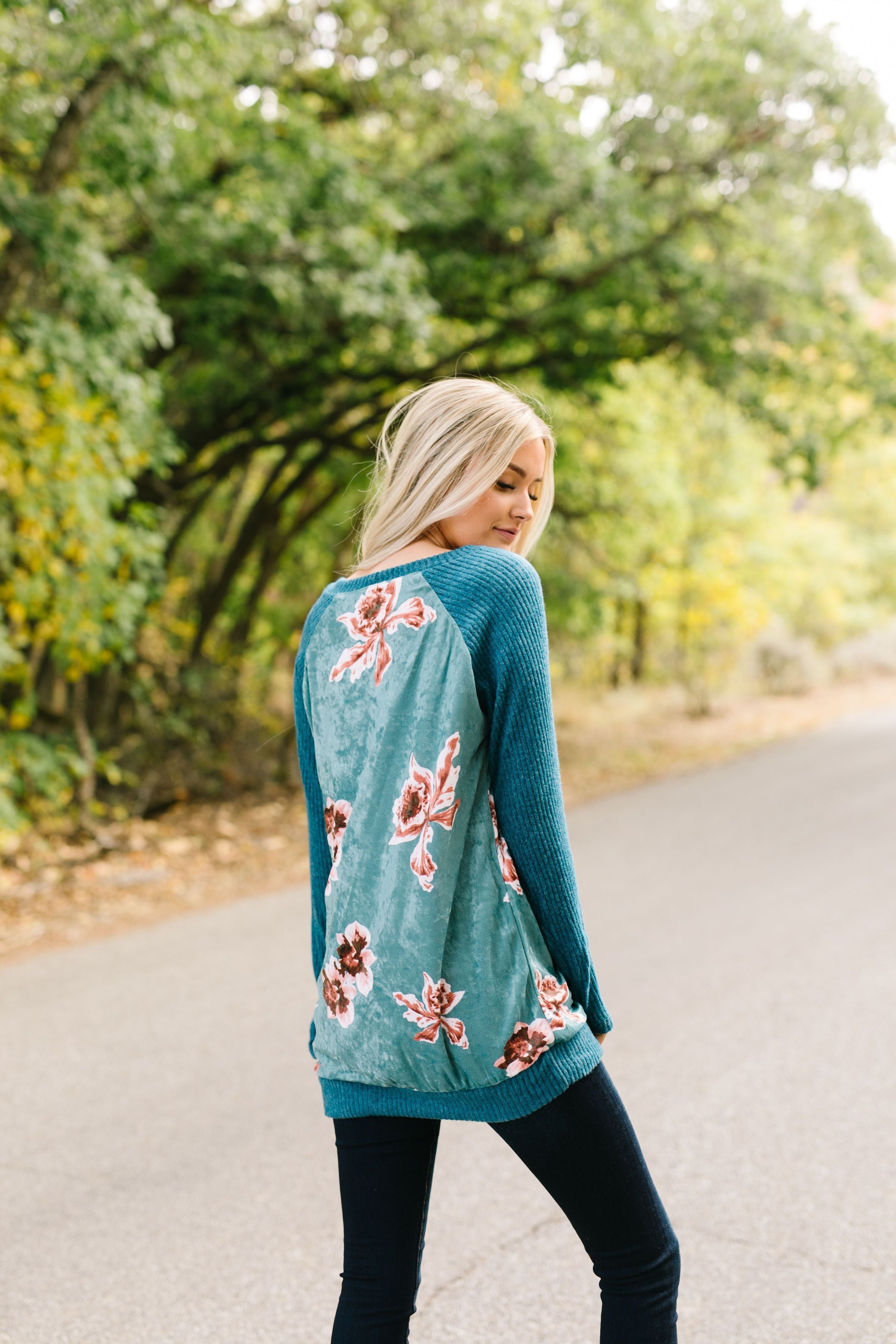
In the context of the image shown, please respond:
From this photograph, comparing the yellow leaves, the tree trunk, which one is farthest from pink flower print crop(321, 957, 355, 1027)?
the tree trunk

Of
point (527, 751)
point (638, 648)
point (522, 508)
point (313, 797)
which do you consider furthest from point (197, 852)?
point (638, 648)

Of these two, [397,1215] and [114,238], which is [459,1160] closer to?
[397,1215]

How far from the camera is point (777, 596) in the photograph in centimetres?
1886

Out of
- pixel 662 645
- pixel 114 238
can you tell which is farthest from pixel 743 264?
pixel 662 645

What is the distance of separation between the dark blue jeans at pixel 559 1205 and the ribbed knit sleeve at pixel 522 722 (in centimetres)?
23

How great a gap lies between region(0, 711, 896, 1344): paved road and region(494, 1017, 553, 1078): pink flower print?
4.48 feet

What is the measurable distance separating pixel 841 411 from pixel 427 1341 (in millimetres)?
11470

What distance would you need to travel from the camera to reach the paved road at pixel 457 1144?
8.90ft

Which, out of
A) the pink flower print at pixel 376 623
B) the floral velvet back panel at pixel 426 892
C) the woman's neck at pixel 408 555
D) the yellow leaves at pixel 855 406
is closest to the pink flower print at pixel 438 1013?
the floral velvet back panel at pixel 426 892

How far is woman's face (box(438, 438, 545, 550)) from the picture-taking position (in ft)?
5.74

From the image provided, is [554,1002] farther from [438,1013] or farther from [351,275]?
[351,275]

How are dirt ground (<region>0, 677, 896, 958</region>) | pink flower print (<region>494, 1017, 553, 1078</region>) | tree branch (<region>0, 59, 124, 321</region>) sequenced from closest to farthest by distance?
pink flower print (<region>494, 1017, 553, 1078</region>) → tree branch (<region>0, 59, 124, 321</region>) → dirt ground (<region>0, 677, 896, 958</region>)

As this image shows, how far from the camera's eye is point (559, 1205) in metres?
1.63

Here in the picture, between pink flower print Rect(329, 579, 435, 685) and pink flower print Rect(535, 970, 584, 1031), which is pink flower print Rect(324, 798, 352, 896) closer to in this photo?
pink flower print Rect(329, 579, 435, 685)
